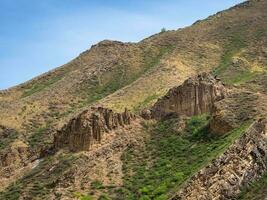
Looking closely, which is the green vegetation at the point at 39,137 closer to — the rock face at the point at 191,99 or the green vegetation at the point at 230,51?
the rock face at the point at 191,99

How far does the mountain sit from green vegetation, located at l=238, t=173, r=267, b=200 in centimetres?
7

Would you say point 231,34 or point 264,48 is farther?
point 231,34

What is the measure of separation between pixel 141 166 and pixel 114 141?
309cm

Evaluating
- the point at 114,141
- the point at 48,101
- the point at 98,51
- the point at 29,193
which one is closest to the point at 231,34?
the point at 98,51

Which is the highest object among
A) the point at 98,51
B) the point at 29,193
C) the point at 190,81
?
the point at 98,51

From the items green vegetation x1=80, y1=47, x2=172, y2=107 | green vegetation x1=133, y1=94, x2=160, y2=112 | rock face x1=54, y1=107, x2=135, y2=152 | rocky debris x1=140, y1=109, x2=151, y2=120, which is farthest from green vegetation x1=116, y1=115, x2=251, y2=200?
green vegetation x1=80, y1=47, x2=172, y2=107

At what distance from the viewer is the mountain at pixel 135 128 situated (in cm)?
4100

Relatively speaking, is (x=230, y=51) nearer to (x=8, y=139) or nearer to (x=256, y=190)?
(x=8, y=139)

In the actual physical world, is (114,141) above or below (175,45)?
below

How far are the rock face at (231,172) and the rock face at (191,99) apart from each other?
12.2 metres

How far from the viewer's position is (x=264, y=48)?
75375 mm

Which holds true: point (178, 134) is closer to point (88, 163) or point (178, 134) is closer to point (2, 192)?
point (88, 163)

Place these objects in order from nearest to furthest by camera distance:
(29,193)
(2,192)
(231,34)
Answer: (29,193) → (2,192) → (231,34)

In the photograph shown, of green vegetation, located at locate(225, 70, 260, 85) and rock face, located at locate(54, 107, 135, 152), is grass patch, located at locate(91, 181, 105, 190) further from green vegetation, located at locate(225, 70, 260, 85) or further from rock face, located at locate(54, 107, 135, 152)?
green vegetation, located at locate(225, 70, 260, 85)
